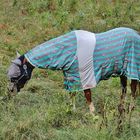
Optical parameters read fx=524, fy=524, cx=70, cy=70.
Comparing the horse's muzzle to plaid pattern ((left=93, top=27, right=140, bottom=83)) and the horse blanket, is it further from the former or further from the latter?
plaid pattern ((left=93, top=27, right=140, bottom=83))

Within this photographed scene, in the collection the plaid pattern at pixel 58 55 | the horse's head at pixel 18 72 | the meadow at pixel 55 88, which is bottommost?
the meadow at pixel 55 88

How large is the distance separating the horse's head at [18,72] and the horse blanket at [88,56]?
0.10m

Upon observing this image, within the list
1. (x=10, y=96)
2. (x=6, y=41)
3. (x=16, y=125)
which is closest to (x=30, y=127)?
(x=16, y=125)

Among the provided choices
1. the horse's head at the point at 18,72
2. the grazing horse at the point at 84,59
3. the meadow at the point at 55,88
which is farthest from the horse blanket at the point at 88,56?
the meadow at the point at 55,88

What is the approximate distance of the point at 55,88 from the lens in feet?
25.4

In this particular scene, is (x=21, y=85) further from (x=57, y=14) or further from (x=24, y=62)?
(x=57, y=14)

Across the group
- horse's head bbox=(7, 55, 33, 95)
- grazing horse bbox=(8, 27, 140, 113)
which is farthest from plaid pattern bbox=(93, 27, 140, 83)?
horse's head bbox=(7, 55, 33, 95)

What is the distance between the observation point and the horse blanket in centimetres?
635

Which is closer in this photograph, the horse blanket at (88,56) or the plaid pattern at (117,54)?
the horse blanket at (88,56)

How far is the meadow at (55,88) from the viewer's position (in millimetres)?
5555

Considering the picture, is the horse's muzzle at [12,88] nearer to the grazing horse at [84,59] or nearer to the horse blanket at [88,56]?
the grazing horse at [84,59]

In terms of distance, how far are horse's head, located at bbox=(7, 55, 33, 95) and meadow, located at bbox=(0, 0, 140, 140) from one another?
0.17 meters

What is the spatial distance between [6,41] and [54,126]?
4464 millimetres

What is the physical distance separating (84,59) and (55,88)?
1466 mm
